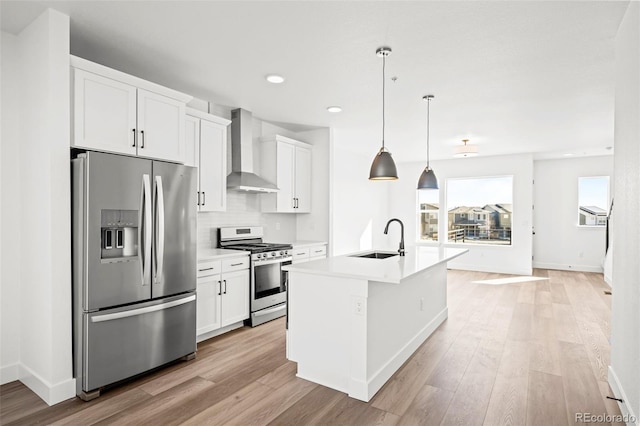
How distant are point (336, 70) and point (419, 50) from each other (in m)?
0.79

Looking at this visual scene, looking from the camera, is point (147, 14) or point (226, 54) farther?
point (226, 54)

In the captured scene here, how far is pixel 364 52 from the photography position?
2.98m

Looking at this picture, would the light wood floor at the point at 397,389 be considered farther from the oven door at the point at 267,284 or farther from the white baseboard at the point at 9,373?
the oven door at the point at 267,284

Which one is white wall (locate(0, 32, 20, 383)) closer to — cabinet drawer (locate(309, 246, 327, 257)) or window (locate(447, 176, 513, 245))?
cabinet drawer (locate(309, 246, 327, 257))

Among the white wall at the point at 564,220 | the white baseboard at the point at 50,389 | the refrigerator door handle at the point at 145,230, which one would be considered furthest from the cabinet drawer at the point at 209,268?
the white wall at the point at 564,220

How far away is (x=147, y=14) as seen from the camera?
2.45 metres

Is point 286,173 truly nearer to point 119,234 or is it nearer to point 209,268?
point 209,268

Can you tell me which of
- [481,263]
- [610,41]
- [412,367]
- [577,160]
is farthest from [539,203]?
[412,367]

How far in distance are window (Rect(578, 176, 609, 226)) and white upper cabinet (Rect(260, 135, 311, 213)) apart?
652 cm

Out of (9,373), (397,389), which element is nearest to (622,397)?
(397,389)

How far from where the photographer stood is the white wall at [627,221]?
6.95ft

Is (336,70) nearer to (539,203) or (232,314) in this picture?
(232,314)

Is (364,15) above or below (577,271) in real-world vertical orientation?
above

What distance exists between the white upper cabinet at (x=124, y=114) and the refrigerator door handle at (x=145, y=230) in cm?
34
